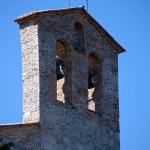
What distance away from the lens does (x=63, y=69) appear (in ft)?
84.2

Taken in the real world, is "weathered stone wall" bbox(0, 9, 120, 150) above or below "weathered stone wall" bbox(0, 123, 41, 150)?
above

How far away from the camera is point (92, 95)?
87.2 ft

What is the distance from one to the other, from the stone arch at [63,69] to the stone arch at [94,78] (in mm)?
1109

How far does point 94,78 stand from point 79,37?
1.27 m

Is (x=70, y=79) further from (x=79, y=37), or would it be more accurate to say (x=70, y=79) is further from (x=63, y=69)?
(x=79, y=37)

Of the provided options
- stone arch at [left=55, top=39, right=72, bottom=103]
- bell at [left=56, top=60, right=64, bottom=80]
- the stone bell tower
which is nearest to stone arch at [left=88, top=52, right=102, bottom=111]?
the stone bell tower

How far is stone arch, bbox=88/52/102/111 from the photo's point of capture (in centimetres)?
2658

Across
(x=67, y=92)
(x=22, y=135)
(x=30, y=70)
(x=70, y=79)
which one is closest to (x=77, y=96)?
(x=67, y=92)

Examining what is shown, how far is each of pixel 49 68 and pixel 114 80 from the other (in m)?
3.02

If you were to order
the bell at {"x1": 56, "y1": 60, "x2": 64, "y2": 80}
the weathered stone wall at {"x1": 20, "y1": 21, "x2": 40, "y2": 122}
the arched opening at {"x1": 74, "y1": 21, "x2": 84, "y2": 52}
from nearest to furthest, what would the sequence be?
the weathered stone wall at {"x1": 20, "y1": 21, "x2": 40, "y2": 122} < the bell at {"x1": 56, "y1": 60, "x2": 64, "y2": 80} < the arched opening at {"x1": 74, "y1": 21, "x2": 84, "y2": 52}

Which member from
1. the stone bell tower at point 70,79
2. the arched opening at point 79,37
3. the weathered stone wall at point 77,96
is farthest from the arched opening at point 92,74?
the arched opening at point 79,37

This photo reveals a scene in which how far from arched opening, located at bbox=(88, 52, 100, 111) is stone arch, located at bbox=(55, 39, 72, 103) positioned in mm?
1132

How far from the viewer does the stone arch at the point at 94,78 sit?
2658 centimetres

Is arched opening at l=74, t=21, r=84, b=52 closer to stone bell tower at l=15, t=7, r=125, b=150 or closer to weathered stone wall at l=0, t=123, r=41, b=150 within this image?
stone bell tower at l=15, t=7, r=125, b=150
